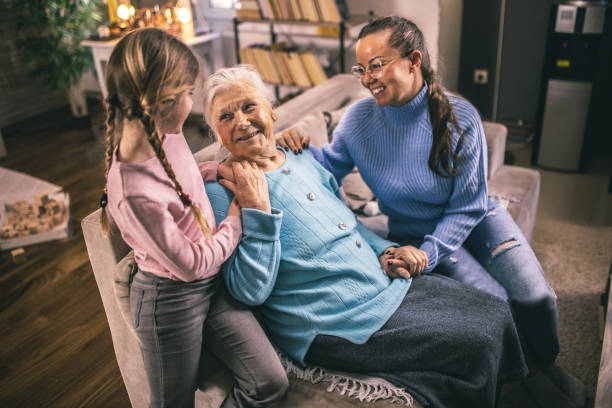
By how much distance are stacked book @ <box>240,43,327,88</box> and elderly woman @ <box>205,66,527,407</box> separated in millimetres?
2523

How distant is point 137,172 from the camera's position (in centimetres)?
104

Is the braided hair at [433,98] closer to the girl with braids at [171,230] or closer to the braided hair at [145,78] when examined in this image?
the girl with braids at [171,230]

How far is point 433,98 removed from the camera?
158 cm

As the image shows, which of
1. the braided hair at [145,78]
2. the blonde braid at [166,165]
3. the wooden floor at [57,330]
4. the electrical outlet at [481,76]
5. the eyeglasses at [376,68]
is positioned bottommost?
the wooden floor at [57,330]

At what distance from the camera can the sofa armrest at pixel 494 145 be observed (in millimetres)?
2287

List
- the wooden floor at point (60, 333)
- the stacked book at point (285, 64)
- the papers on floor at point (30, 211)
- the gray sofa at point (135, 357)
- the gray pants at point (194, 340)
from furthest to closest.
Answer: the stacked book at point (285, 64) < the papers on floor at point (30, 211) < the wooden floor at point (60, 333) < the gray sofa at point (135, 357) < the gray pants at point (194, 340)

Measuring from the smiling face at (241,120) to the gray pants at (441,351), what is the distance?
0.54 meters

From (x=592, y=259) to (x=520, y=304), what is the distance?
46.8 inches

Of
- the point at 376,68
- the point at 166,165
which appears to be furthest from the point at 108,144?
the point at 376,68

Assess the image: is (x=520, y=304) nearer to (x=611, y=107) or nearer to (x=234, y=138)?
(x=234, y=138)

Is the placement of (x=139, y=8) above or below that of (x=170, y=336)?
above

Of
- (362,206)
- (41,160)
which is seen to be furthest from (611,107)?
(41,160)

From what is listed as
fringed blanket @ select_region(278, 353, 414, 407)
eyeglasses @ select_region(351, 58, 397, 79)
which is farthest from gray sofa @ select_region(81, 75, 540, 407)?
eyeglasses @ select_region(351, 58, 397, 79)

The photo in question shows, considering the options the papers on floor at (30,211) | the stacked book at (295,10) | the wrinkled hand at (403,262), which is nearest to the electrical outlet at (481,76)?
the stacked book at (295,10)
